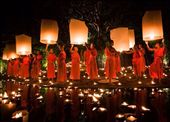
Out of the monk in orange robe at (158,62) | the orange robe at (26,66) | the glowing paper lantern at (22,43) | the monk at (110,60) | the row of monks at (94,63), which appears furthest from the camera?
the orange robe at (26,66)

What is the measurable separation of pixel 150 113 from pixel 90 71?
535 cm

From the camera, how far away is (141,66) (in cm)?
1234

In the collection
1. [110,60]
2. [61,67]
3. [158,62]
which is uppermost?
[110,60]

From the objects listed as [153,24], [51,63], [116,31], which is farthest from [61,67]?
[153,24]

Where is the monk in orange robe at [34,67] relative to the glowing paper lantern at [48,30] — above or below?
below

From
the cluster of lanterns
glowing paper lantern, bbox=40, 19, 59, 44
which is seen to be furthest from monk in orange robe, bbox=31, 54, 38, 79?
glowing paper lantern, bbox=40, 19, 59, 44

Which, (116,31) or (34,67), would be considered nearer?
(116,31)

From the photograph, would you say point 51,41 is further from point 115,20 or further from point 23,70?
point 115,20

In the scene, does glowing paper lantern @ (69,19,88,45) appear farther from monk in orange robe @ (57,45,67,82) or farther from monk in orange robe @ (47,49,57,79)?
monk in orange robe @ (47,49,57,79)

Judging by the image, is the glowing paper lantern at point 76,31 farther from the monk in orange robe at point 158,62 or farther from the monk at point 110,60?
the monk in orange robe at point 158,62

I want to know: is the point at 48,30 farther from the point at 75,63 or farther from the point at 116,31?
the point at 116,31

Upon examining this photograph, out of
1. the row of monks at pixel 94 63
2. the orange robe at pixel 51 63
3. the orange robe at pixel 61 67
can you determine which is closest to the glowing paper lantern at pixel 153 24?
the row of monks at pixel 94 63

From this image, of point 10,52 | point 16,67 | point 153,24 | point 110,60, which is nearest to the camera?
point 153,24

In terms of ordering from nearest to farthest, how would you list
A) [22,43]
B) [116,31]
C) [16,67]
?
[116,31]
[22,43]
[16,67]
